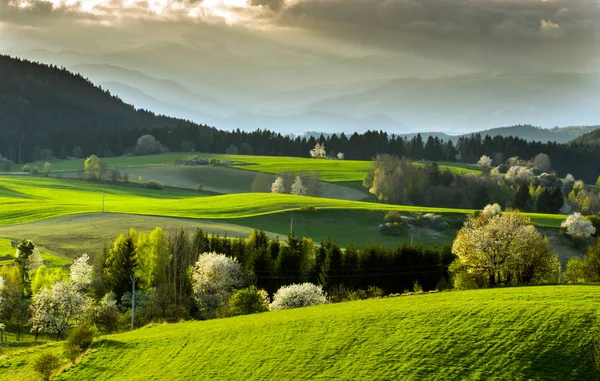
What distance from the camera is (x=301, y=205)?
385ft

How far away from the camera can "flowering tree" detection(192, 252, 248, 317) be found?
6481cm

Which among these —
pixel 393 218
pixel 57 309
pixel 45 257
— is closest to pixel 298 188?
pixel 393 218

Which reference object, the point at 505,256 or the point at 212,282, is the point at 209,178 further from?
the point at 505,256

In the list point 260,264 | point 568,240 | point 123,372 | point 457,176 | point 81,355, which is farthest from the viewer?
point 457,176

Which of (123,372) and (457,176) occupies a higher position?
(457,176)

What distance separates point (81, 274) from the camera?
6938 cm

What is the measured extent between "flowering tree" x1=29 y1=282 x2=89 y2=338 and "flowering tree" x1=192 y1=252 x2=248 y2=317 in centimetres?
1174

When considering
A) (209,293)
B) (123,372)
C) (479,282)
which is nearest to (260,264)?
(209,293)

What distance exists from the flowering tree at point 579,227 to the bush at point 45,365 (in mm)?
81846

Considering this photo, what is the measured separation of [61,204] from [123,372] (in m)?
93.3

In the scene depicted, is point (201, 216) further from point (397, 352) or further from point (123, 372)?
point (397, 352)

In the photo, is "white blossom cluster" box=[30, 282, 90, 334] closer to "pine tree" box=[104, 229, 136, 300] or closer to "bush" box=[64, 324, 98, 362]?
"pine tree" box=[104, 229, 136, 300]

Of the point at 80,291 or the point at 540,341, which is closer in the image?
the point at 540,341

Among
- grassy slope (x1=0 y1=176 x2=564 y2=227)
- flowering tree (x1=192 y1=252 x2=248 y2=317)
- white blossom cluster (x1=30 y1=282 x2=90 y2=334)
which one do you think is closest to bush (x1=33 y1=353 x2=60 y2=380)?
white blossom cluster (x1=30 y1=282 x2=90 y2=334)
